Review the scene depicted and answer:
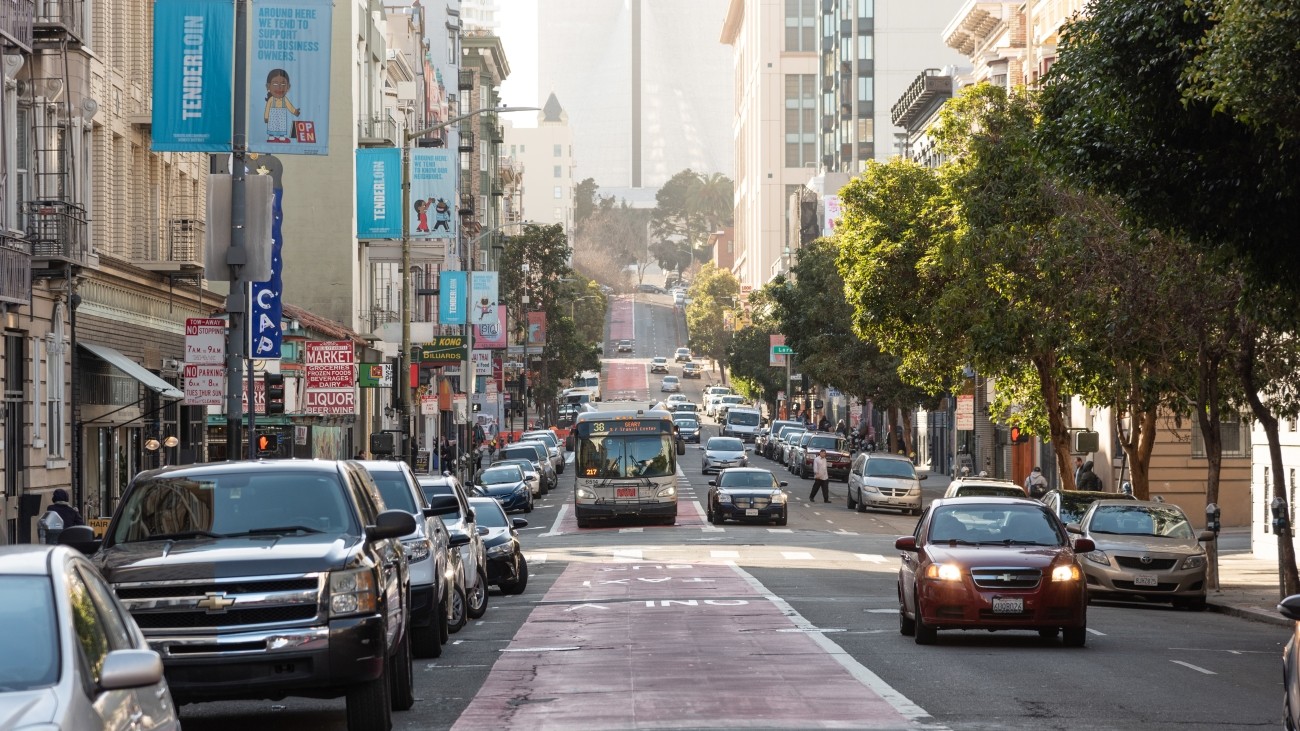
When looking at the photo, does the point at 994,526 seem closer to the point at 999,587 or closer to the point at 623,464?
the point at 999,587

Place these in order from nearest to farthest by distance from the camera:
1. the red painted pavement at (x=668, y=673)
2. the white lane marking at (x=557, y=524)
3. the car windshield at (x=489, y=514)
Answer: the red painted pavement at (x=668, y=673), the car windshield at (x=489, y=514), the white lane marking at (x=557, y=524)

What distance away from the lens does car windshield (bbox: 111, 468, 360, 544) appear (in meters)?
12.8

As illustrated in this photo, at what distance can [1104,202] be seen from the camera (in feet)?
97.2

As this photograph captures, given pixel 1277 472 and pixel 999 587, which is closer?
pixel 999 587

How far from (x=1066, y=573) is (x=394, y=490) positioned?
6.92 metres

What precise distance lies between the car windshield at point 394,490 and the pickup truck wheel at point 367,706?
23.2 ft

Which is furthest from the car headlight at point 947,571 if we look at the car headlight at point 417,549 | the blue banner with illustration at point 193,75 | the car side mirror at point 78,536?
the blue banner with illustration at point 193,75

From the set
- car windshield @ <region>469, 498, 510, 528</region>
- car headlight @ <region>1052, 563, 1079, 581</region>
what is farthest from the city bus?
car headlight @ <region>1052, 563, 1079, 581</region>

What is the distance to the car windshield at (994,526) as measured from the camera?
19844 millimetres

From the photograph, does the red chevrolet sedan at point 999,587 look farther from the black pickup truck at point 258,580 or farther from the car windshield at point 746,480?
the car windshield at point 746,480

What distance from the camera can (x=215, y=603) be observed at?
38.6 feet

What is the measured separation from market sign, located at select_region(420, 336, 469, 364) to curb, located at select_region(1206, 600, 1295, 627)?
39.0m

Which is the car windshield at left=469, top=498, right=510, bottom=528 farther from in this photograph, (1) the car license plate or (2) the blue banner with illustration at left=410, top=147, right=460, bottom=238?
(2) the blue banner with illustration at left=410, top=147, right=460, bottom=238

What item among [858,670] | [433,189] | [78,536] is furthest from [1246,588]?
[433,189]
